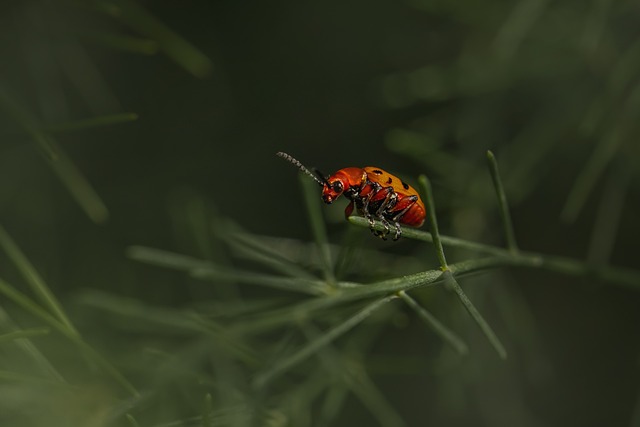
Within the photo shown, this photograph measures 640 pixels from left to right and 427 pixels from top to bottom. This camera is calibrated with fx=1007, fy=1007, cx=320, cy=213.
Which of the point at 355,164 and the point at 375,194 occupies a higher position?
the point at 375,194

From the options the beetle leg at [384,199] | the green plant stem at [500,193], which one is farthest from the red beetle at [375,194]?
the green plant stem at [500,193]

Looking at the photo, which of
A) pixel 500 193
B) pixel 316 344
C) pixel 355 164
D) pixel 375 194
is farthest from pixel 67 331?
pixel 355 164

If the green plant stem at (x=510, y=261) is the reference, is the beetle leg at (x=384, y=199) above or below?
above

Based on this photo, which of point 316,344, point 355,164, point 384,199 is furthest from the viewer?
point 355,164

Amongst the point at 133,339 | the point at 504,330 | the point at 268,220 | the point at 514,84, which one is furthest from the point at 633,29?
the point at 133,339

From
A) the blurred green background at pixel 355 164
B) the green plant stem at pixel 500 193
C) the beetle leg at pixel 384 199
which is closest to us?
the green plant stem at pixel 500 193

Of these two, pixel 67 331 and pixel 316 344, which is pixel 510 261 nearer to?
pixel 316 344

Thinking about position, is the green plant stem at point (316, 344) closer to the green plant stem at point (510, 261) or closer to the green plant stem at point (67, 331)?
the green plant stem at point (510, 261)
